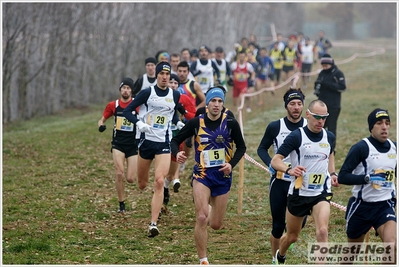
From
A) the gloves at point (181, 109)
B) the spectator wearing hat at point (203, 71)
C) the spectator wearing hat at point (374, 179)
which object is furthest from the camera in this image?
the spectator wearing hat at point (203, 71)

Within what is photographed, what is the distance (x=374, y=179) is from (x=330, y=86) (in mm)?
7642

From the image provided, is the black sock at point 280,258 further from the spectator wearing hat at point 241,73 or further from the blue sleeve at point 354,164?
the spectator wearing hat at point 241,73

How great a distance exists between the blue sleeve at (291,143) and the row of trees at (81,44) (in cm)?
1640

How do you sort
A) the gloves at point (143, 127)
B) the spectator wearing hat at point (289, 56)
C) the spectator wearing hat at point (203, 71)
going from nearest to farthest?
1. the gloves at point (143, 127)
2. the spectator wearing hat at point (203, 71)
3. the spectator wearing hat at point (289, 56)

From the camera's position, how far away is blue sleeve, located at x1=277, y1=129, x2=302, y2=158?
789cm

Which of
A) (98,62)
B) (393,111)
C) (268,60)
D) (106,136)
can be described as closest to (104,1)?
(98,62)

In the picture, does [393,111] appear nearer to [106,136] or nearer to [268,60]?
[268,60]

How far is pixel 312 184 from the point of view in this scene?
788cm

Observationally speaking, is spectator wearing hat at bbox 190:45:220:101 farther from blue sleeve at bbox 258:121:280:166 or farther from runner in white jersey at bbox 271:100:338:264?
runner in white jersey at bbox 271:100:338:264

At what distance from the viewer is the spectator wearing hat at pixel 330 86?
14867 mm

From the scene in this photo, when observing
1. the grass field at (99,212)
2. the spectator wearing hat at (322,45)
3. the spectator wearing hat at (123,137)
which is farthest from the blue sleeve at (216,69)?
the spectator wearing hat at (322,45)

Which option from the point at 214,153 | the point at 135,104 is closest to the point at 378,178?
the point at 214,153

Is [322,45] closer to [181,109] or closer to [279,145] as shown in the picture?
[181,109]

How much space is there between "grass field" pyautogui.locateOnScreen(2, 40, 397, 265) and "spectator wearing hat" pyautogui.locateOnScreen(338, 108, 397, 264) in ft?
5.80
